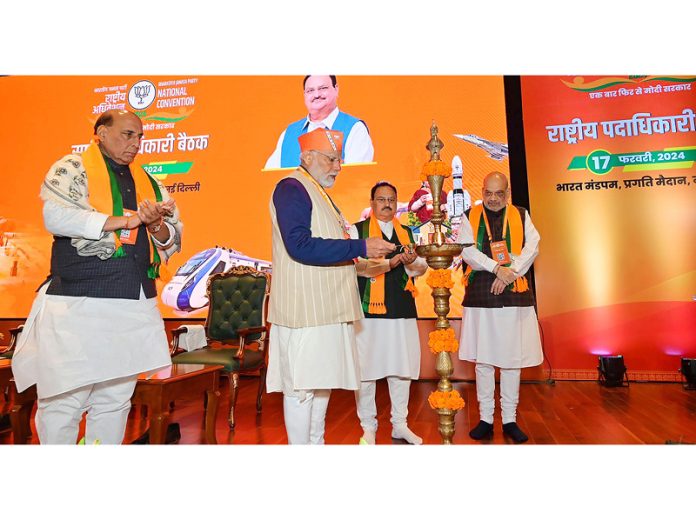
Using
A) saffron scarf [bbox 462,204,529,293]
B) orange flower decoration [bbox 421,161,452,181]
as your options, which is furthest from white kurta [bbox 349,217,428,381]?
orange flower decoration [bbox 421,161,452,181]

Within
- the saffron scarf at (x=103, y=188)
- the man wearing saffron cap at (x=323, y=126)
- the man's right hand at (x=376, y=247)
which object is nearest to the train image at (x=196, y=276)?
the man wearing saffron cap at (x=323, y=126)

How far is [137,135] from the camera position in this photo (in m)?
1.83

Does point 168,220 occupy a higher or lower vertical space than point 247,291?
higher

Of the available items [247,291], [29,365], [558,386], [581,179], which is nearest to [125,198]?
[29,365]

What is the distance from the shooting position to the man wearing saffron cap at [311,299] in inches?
67.9

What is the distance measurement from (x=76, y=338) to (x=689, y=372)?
4.97 metres

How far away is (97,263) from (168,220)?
0.35 metres

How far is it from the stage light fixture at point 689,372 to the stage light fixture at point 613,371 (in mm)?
490

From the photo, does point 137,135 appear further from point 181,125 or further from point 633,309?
point 633,309

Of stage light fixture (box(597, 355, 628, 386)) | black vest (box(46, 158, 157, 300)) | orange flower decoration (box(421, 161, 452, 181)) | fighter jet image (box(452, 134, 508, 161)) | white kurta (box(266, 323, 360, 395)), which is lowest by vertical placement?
stage light fixture (box(597, 355, 628, 386))

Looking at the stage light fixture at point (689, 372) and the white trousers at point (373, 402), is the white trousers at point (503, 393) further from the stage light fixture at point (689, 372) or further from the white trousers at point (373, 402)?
the stage light fixture at point (689, 372)

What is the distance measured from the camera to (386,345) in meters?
2.83

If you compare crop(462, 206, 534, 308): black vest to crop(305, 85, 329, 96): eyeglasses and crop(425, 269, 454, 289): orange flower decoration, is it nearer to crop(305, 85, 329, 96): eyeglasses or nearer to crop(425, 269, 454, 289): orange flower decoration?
crop(425, 269, 454, 289): orange flower decoration

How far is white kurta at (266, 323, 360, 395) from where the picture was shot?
1.73 meters
